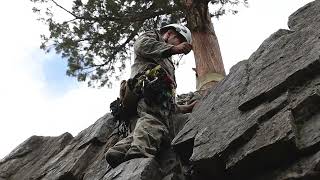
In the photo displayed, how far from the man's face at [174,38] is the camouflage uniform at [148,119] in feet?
0.50

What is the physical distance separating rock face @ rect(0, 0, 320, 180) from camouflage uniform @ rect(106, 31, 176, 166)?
0.18 meters

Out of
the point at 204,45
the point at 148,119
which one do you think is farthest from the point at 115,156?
the point at 204,45

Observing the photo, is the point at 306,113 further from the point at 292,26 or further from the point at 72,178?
the point at 72,178

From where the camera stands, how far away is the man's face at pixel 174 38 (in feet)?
21.4

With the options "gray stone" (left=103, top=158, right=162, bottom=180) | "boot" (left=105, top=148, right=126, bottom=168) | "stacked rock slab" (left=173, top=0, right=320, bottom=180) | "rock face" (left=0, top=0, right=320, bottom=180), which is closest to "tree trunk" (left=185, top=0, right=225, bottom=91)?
"rock face" (left=0, top=0, right=320, bottom=180)

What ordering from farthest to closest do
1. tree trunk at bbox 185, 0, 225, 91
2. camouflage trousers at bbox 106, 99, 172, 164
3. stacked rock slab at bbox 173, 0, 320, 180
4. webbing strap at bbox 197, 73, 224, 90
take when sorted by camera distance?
tree trunk at bbox 185, 0, 225, 91 → webbing strap at bbox 197, 73, 224, 90 → camouflage trousers at bbox 106, 99, 172, 164 → stacked rock slab at bbox 173, 0, 320, 180

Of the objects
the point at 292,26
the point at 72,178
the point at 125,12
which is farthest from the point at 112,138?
the point at 125,12

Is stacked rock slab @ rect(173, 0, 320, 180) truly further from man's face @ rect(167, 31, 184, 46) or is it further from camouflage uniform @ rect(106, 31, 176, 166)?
man's face @ rect(167, 31, 184, 46)

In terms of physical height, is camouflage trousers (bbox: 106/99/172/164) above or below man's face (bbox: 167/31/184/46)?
below

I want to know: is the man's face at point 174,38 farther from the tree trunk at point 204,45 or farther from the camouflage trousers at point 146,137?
the tree trunk at point 204,45

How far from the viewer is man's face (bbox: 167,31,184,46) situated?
21.4 ft

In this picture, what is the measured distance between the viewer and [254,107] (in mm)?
4691

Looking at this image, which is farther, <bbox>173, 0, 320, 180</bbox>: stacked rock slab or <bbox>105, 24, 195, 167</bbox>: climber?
<bbox>105, 24, 195, 167</bbox>: climber

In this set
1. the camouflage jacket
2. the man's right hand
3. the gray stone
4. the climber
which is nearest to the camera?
the gray stone
